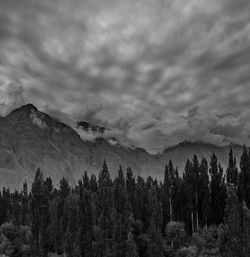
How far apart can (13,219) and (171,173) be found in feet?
198

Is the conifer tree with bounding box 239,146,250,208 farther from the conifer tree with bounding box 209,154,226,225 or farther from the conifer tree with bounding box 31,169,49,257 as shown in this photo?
the conifer tree with bounding box 31,169,49,257

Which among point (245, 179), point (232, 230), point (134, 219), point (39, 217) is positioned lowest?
point (232, 230)

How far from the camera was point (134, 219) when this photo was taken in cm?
8075

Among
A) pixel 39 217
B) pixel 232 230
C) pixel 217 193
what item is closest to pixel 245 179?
pixel 217 193

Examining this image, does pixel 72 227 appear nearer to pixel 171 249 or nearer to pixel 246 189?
pixel 171 249

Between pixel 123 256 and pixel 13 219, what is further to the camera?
pixel 13 219

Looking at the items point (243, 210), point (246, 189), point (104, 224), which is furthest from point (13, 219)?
point (243, 210)

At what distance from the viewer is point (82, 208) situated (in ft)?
242

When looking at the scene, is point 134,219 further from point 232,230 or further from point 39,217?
point 232,230

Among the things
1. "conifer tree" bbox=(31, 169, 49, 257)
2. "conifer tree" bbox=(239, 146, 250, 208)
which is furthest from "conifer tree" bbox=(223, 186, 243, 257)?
"conifer tree" bbox=(31, 169, 49, 257)

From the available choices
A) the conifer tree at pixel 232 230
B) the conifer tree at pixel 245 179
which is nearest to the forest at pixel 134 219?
the conifer tree at pixel 245 179

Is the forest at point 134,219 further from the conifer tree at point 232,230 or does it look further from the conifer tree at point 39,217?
the conifer tree at point 232,230

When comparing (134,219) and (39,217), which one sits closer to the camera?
(134,219)

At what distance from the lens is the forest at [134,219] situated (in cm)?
6388
